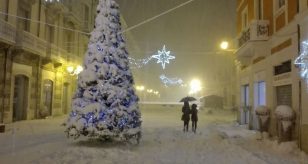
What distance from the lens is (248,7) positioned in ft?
62.1

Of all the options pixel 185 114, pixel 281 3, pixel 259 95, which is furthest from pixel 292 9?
pixel 185 114

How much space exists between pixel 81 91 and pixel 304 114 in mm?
7082

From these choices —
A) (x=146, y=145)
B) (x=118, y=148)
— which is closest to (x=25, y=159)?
(x=118, y=148)

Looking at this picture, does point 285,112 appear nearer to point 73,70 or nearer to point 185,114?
point 185,114

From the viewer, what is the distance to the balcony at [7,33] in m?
16.8

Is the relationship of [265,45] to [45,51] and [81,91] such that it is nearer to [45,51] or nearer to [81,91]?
[81,91]

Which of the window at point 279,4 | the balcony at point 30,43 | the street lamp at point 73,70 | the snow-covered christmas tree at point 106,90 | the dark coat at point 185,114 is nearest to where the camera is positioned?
the snow-covered christmas tree at point 106,90

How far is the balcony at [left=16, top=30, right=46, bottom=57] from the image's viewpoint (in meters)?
19.0

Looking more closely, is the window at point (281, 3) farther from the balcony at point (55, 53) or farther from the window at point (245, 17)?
the balcony at point (55, 53)

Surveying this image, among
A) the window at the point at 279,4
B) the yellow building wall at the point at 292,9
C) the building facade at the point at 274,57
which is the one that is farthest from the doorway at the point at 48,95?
the yellow building wall at the point at 292,9

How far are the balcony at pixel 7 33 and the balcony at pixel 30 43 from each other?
0.78m

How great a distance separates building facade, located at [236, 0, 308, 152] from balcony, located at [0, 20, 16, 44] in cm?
1172

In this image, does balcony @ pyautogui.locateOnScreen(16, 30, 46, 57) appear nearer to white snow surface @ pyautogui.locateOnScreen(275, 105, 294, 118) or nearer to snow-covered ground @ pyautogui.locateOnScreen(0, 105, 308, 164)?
snow-covered ground @ pyautogui.locateOnScreen(0, 105, 308, 164)

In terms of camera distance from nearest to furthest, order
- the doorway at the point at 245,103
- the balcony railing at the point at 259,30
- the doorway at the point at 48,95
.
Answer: the balcony railing at the point at 259,30
the doorway at the point at 245,103
the doorway at the point at 48,95
